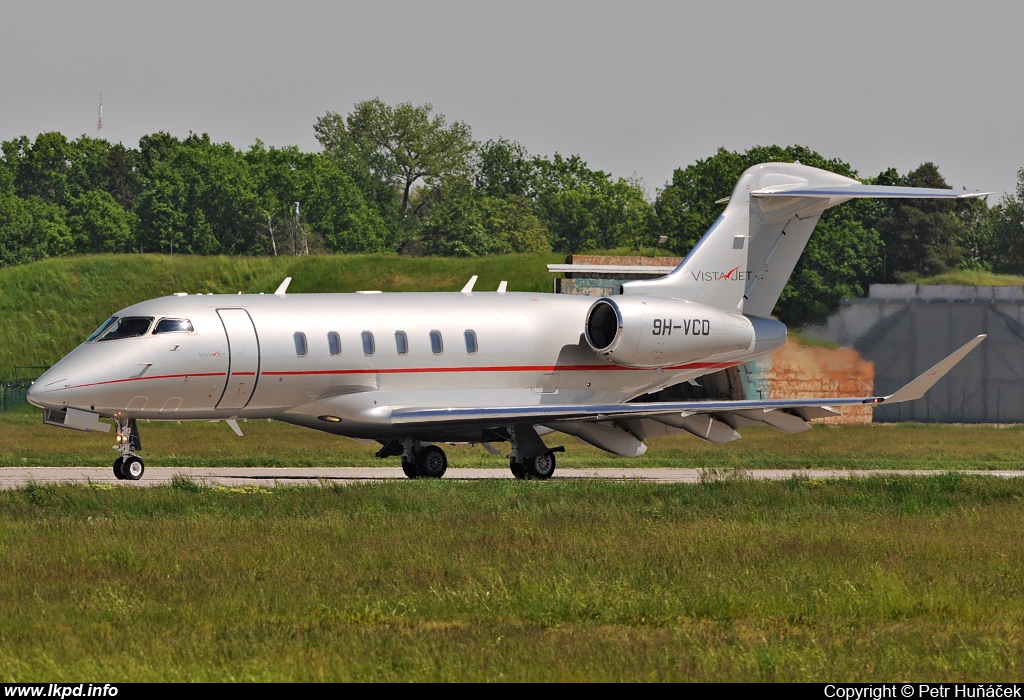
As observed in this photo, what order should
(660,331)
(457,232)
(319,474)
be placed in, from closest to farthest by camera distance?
(660,331) < (319,474) < (457,232)

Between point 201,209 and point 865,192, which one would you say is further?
point 201,209

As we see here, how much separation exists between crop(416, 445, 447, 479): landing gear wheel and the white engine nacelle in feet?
11.7

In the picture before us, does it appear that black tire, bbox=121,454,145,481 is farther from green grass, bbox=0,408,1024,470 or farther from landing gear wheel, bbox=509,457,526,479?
landing gear wheel, bbox=509,457,526,479

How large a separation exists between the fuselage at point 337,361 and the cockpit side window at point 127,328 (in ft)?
0.14

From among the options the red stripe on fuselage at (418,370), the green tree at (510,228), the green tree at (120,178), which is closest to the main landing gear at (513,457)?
the red stripe on fuselage at (418,370)

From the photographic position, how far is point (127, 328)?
876 inches

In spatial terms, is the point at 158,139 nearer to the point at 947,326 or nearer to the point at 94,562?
the point at 947,326

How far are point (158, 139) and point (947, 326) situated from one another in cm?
7101

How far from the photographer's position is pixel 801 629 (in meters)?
10.8

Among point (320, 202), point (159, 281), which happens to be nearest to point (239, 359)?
point (159, 281)

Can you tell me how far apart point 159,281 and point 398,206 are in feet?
188

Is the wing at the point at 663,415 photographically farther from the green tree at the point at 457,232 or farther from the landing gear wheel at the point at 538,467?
the green tree at the point at 457,232

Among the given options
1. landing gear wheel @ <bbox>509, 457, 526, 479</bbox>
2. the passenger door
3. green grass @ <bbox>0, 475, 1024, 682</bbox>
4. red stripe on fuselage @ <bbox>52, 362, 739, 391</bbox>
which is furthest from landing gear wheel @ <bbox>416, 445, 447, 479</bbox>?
green grass @ <bbox>0, 475, 1024, 682</bbox>

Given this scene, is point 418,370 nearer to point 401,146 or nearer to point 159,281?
point 159,281
